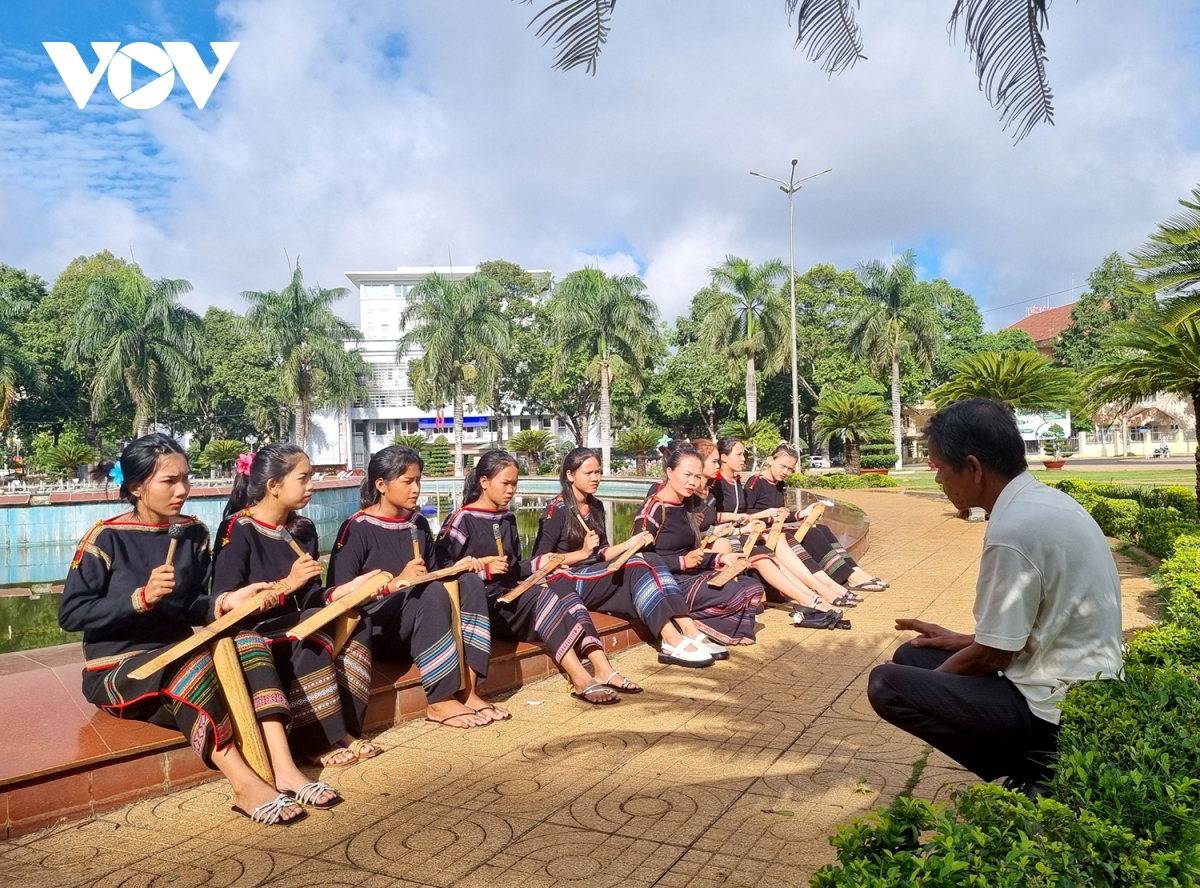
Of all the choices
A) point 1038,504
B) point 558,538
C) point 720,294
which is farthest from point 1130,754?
point 720,294

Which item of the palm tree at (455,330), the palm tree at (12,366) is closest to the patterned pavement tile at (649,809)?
the palm tree at (455,330)

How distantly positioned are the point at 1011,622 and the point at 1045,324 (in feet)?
194

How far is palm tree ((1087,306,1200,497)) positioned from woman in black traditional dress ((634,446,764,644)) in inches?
232

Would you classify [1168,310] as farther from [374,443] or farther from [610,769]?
[374,443]

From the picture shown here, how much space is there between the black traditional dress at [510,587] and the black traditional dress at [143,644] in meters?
1.43

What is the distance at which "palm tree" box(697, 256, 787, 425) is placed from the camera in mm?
31562

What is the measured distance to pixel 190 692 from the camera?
3184 millimetres

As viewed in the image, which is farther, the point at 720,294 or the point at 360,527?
the point at 720,294

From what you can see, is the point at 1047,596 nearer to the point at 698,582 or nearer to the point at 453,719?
the point at 453,719

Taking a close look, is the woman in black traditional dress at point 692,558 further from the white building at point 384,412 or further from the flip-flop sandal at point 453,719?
the white building at point 384,412

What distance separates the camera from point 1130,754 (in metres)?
2.04

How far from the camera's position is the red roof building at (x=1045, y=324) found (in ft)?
169

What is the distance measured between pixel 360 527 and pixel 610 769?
1.74m

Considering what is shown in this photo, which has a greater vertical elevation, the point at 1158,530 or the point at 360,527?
the point at 360,527
